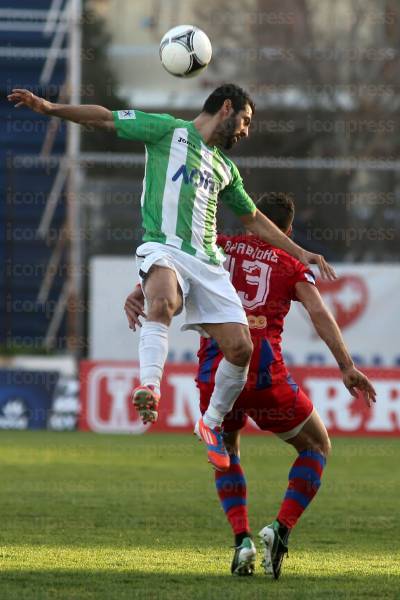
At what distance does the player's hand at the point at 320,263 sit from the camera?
24.4ft

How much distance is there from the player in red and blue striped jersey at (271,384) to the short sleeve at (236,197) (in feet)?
0.54

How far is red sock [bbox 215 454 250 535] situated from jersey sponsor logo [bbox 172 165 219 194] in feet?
4.98

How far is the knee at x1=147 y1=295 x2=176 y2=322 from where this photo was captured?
23.7ft

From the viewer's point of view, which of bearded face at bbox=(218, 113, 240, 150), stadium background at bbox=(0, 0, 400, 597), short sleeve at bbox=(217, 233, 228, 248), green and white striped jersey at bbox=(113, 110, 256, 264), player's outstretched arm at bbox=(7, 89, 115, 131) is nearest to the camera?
player's outstretched arm at bbox=(7, 89, 115, 131)

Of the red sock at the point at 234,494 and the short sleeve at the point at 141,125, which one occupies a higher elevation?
the short sleeve at the point at 141,125

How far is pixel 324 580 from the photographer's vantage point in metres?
7.18

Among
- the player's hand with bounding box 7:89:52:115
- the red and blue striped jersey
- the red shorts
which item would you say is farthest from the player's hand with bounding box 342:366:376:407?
the player's hand with bounding box 7:89:52:115

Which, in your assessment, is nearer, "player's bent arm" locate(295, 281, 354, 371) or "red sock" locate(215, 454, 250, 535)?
"player's bent arm" locate(295, 281, 354, 371)

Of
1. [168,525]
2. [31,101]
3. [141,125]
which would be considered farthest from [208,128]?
[168,525]

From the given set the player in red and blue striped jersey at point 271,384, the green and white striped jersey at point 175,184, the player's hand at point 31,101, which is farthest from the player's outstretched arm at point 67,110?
the player in red and blue striped jersey at point 271,384

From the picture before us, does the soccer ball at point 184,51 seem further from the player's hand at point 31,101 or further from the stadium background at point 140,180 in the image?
the stadium background at point 140,180

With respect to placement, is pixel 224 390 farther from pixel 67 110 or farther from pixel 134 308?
pixel 67 110

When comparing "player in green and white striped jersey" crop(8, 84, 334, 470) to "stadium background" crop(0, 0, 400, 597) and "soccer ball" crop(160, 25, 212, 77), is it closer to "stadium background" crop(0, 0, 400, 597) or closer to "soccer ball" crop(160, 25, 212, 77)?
"soccer ball" crop(160, 25, 212, 77)

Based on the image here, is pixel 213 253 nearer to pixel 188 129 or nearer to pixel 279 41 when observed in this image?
pixel 188 129
